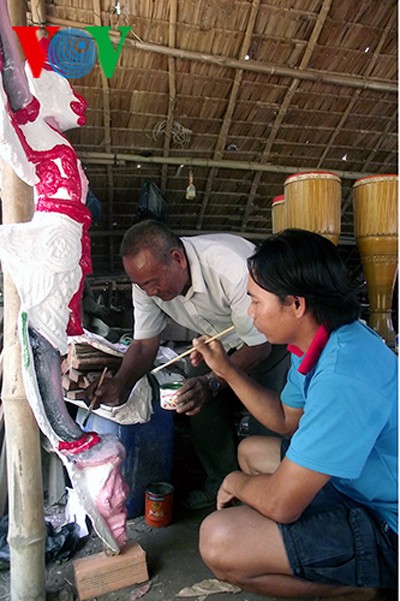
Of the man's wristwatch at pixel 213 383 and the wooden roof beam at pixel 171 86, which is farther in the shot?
the wooden roof beam at pixel 171 86

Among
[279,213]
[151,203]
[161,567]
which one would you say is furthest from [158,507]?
[151,203]

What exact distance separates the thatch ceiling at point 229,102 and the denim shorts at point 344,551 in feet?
9.16

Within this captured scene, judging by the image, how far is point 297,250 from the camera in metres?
1.42

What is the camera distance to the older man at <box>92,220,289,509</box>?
2143 millimetres

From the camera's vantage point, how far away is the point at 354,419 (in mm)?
1229

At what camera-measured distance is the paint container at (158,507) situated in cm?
220

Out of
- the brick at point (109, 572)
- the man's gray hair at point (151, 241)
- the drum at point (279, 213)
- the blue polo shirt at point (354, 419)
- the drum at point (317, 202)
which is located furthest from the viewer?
the drum at point (279, 213)

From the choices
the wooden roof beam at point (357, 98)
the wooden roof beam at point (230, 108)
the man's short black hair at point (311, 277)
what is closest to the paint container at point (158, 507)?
the man's short black hair at point (311, 277)

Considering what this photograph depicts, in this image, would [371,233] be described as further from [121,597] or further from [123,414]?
[121,597]

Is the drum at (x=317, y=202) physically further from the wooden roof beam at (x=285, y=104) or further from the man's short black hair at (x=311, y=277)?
the man's short black hair at (x=311, y=277)

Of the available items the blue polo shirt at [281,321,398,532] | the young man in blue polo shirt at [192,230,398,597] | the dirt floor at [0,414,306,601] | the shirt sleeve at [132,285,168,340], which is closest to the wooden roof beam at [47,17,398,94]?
the shirt sleeve at [132,285,168,340]

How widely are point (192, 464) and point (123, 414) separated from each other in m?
1.00

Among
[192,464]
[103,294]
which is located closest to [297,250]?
[192,464]

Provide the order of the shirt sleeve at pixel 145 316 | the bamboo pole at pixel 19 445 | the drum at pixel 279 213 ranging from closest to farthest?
the bamboo pole at pixel 19 445 → the shirt sleeve at pixel 145 316 → the drum at pixel 279 213
